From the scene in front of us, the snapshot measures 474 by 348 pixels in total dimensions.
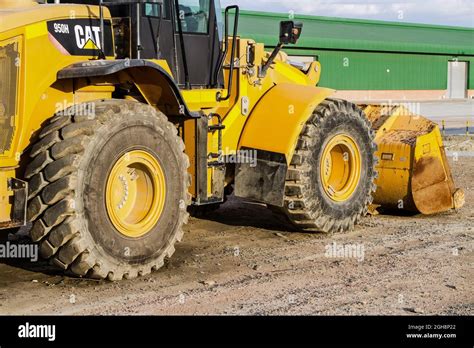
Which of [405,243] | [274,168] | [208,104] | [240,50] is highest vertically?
[240,50]

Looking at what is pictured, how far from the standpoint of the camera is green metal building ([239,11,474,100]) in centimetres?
4069

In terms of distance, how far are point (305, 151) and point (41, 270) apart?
2959 mm

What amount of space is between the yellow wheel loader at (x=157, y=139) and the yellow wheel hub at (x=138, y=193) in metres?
0.01

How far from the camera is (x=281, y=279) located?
6234mm

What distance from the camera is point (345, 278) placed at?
20.6 ft

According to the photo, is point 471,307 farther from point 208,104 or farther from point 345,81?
point 345,81

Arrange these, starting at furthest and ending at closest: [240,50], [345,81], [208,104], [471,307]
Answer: [345,81]
[240,50]
[208,104]
[471,307]

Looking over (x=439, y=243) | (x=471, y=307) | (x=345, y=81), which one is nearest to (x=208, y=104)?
(x=439, y=243)

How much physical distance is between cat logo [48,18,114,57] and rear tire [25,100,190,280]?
518 millimetres

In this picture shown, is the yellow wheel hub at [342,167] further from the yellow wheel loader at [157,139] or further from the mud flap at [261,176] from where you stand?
Result: the mud flap at [261,176]

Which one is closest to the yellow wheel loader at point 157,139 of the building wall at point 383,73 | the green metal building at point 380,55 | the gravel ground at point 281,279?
the gravel ground at point 281,279

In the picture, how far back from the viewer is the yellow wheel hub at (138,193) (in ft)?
20.1
